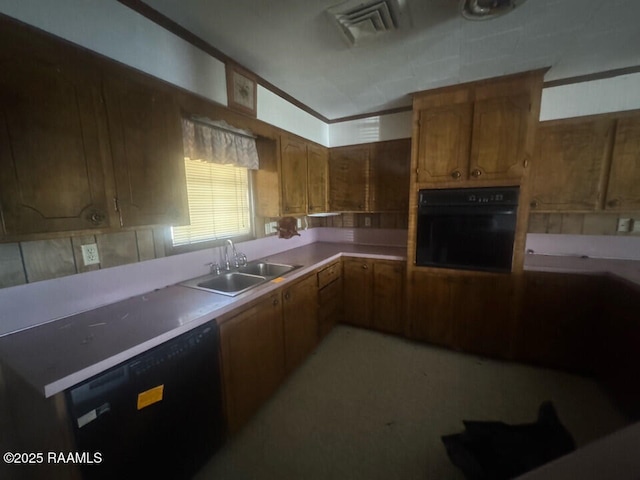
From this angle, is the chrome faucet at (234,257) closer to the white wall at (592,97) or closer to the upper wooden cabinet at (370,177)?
the upper wooden cabinet at (370,177)

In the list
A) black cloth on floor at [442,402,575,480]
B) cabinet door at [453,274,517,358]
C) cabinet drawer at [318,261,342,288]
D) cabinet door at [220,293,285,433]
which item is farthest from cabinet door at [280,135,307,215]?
black cloth on floor at [442,402,575,480]

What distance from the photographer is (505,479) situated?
3.39 ft

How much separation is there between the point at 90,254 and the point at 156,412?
874 millimetres

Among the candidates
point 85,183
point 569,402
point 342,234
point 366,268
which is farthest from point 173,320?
point 569,402

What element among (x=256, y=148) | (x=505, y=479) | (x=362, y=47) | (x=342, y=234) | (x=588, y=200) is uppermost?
(x=362, y=47)

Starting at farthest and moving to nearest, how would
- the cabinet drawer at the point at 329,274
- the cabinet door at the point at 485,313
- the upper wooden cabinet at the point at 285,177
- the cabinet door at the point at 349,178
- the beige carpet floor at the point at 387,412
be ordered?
the cabinet door at the point at 349,178
the cabinet drawer at the point at 329,274
the upper wooden cabinet at the point at 285,177
the cabinet door at the point at 485,313
the beige carpet floor at the point at 387,412

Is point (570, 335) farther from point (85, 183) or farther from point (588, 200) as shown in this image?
point (85, 183)

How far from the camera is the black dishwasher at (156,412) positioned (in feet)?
3.04

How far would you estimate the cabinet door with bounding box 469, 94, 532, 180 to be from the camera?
198 cm

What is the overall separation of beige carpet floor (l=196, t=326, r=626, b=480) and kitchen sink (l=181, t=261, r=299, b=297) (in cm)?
87

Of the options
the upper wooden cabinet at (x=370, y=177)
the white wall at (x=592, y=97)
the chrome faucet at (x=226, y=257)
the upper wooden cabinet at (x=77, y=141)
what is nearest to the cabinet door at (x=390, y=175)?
the upper wooden cabinet at (x=370, y=177)

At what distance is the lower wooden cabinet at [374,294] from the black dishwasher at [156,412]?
1708 millimetres

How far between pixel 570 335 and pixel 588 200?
1129mm

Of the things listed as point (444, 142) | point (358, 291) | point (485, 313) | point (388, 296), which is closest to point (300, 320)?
point (358, 291)
